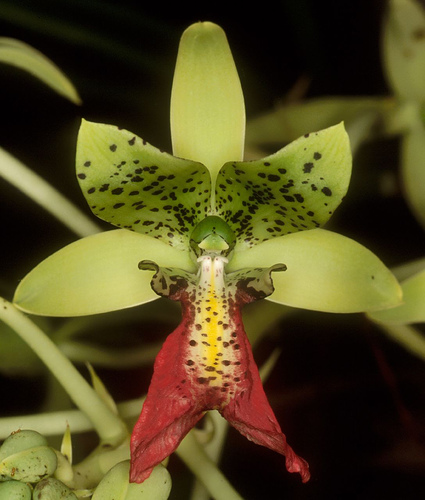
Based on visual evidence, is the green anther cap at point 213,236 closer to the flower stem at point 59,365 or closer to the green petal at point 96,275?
the green petal at point 96,275

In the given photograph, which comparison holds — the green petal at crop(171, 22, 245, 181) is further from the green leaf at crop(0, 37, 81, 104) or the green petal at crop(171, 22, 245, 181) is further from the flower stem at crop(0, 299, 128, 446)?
the flower stem at crop(0, 299, 128, 446)

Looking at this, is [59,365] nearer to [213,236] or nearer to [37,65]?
[213,236]

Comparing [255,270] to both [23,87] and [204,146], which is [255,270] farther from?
[23,87]

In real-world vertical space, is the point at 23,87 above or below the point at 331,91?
above

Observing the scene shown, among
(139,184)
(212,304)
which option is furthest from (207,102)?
(212,304)

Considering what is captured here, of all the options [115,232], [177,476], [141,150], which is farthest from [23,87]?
[177,476]

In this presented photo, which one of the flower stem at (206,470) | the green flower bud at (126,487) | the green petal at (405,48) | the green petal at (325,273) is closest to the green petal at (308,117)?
the green petal at (405,48)

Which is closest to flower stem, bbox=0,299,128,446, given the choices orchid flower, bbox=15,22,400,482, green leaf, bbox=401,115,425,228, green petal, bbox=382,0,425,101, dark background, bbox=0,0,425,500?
orchid flower, bbox=15,22,400,482
